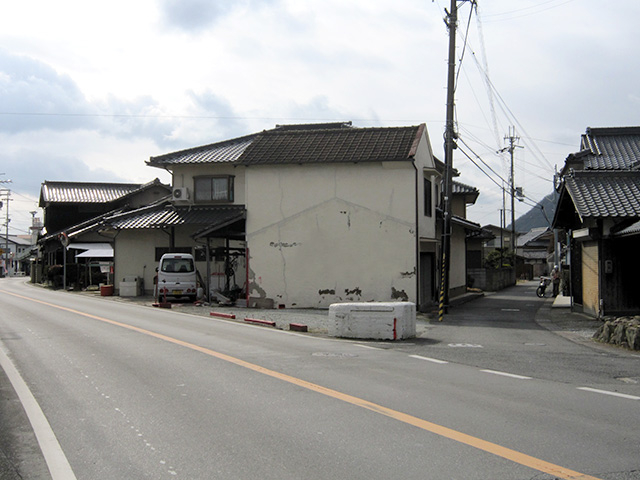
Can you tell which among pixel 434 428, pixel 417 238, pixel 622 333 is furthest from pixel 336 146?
pixel 434 428

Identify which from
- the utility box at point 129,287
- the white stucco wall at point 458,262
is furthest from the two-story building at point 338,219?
the utility box at point 129,287

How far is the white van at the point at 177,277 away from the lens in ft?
84.9

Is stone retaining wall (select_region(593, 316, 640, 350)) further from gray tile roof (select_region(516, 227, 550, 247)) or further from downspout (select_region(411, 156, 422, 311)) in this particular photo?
gray tile roof (select_region(516, 227, 550, 247))

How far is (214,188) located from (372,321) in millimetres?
16987

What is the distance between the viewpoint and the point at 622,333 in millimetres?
13055

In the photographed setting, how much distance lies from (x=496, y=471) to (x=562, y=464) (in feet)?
2.11

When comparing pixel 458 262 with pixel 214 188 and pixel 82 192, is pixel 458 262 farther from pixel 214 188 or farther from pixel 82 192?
pixel 82 192

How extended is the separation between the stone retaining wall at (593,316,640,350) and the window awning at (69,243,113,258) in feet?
101

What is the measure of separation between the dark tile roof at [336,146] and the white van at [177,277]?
599 cm

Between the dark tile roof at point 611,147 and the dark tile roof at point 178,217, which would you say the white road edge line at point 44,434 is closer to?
the dark tile roof at point 178,217

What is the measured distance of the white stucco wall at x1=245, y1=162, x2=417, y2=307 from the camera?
2209 cm

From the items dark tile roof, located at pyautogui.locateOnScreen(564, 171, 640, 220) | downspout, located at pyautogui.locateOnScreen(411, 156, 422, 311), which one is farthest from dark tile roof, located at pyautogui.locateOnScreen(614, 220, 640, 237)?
downspout, located at pyautogui.locateOnScreen(411, 156, 422, 311)

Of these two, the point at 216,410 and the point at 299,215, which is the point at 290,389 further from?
the point at 299,215

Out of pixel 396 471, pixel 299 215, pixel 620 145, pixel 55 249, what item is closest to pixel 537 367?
pixel 396 471
